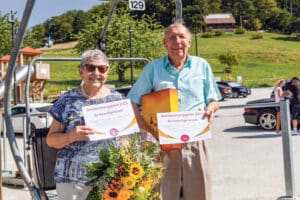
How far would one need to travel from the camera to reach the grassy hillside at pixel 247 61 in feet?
199

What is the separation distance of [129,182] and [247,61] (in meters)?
81.9

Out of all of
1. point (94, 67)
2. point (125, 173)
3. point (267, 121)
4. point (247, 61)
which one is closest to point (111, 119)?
point (94, 67)

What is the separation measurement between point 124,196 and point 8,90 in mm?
1408

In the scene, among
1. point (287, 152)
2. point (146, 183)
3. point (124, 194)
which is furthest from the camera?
point (287, 152)

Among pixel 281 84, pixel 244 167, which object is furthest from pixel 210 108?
pixel 281 84

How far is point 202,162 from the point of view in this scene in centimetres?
370

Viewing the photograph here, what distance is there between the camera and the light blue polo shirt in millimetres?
3703

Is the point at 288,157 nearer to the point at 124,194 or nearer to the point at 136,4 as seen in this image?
the point at 136,4

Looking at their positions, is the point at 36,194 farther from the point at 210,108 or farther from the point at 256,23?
the point at 256,23

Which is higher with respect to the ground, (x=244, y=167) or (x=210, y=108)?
(x=210, y=108)

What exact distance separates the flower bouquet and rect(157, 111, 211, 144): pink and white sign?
0.90 ft

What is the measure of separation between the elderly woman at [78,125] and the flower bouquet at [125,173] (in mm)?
168

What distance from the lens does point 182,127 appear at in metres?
3.67

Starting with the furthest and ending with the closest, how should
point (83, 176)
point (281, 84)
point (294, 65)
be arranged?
point (294, 65) < point (281, 84) < point (83, 176)
